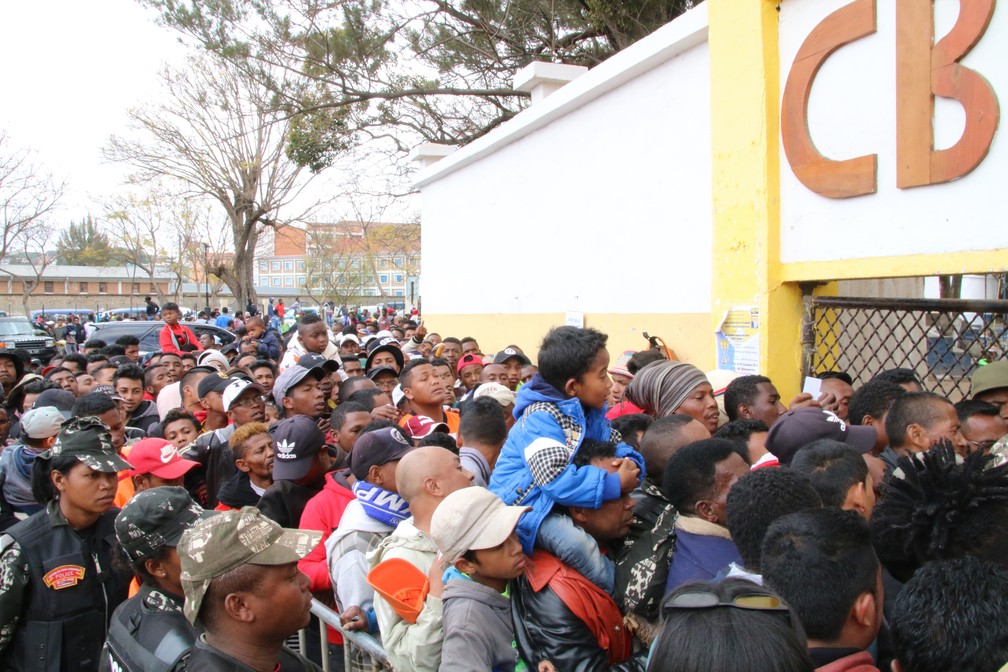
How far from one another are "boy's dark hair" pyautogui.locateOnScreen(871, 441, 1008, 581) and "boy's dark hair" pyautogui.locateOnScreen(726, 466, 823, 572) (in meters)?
Answer: 0.28

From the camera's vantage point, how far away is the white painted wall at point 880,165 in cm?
443

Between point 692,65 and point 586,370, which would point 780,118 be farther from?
point 586,370

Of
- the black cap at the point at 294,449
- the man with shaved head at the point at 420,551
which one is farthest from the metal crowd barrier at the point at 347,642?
the black cap at the point at 294,449

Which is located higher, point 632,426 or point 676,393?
point 676,393

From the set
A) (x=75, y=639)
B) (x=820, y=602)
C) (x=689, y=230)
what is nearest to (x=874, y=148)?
(x=689, y=230)

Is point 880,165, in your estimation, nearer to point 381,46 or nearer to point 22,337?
point 381,46

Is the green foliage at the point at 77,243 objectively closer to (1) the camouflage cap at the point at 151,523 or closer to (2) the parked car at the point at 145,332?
(2) the parked car at the point at 145,332

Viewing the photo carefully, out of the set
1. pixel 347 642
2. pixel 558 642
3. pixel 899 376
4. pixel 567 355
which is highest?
pixel 567 355

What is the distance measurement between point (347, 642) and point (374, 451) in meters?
0.81

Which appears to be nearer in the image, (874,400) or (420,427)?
(874,400)

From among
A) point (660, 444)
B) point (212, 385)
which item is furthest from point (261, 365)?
point (660, 444)

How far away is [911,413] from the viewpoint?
337 cm

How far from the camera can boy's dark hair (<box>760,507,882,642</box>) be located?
71.1 inches

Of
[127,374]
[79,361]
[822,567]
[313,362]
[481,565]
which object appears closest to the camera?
[822,567]
